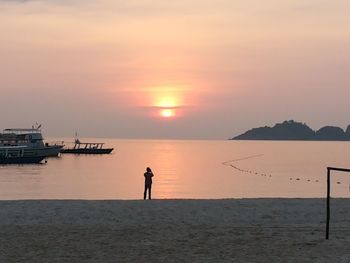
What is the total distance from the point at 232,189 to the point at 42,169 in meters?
44.1

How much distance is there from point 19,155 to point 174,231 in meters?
101

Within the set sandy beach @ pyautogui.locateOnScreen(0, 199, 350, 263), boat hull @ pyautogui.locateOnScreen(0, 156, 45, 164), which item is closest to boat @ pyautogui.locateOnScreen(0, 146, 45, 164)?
boat hull @ pyautogui.locateOnScreen(0, 156, 45, 164)

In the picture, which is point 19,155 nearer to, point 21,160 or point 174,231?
point 21,160

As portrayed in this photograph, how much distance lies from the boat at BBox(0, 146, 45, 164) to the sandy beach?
92.5 meters

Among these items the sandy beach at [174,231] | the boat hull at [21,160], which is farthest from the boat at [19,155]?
the sandy beach at [174,231]

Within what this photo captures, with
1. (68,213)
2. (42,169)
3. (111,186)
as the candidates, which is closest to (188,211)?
(68,213)

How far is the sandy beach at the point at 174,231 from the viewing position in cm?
1070

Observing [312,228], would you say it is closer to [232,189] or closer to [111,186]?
[232,189]

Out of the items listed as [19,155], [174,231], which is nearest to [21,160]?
[19,155]

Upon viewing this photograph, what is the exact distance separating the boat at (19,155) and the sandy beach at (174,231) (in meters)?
92.5

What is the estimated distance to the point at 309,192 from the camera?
67250 mm

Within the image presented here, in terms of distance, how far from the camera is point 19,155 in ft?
363

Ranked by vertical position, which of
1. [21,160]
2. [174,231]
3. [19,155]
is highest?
[19,155]

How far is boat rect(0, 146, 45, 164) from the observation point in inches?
4240
